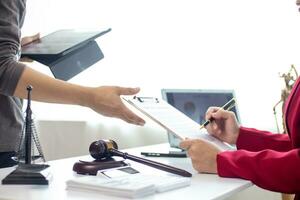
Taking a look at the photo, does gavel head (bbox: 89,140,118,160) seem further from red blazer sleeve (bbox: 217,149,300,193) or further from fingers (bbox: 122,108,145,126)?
red blazer sleeve (bbox: 217,149,300,193)

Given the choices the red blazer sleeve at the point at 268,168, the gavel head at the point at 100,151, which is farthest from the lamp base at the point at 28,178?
the red blazer sleeve at the point at 268,168

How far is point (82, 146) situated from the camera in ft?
8.41

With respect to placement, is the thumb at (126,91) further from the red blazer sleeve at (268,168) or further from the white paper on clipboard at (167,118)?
the red blazer sleeve at (268,168)

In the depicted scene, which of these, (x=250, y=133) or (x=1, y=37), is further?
(x=250, y=133)

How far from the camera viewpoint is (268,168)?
1078mm

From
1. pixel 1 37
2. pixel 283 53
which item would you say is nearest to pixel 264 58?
pixel 283 53

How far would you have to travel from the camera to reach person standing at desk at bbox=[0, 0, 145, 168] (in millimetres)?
1210

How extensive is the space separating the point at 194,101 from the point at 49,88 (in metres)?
0.71

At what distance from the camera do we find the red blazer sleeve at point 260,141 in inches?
56.4

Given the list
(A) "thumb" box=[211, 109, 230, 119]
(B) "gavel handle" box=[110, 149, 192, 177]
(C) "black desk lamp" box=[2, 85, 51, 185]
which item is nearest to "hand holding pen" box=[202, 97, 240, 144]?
(A) "thumb" box=[211, 109, 230, 119]

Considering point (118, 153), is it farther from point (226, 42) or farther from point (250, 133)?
point (226, 42)

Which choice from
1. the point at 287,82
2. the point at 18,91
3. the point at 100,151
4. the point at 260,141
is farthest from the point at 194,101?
the point at 18,91

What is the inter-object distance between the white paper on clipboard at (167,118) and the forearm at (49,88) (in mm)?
130

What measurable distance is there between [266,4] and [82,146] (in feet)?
4.03
